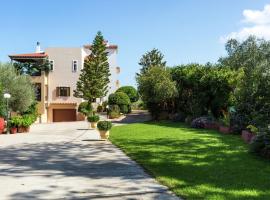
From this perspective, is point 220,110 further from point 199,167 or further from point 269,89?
point 199,167

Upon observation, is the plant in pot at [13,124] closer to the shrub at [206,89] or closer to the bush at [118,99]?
the shrub at [206,89]

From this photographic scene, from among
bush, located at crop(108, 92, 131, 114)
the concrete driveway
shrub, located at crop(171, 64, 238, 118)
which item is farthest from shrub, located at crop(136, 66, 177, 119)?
the concrete driveway

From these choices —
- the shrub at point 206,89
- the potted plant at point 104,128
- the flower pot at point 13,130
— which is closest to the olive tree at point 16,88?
the flower pot at point 13,130

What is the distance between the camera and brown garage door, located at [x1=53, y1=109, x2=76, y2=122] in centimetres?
5603

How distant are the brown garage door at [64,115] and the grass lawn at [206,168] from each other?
38.6 meters

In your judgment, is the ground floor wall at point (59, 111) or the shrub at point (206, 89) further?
the ground floor wall at point (59, 111)

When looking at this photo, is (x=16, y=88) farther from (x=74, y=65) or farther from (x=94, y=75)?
(x=74, y=65)

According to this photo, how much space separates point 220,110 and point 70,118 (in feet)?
85.6

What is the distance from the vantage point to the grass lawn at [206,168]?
27.9ft

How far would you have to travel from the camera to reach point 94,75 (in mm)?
52719

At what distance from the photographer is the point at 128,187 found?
920cm

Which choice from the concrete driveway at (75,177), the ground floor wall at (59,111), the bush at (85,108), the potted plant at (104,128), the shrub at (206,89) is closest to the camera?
the concrete driveway at (75,177)

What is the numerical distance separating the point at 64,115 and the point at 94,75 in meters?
7.11

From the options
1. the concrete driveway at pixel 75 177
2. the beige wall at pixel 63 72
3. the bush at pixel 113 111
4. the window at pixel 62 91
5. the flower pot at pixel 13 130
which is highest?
the beige wall at pixel 63 72
